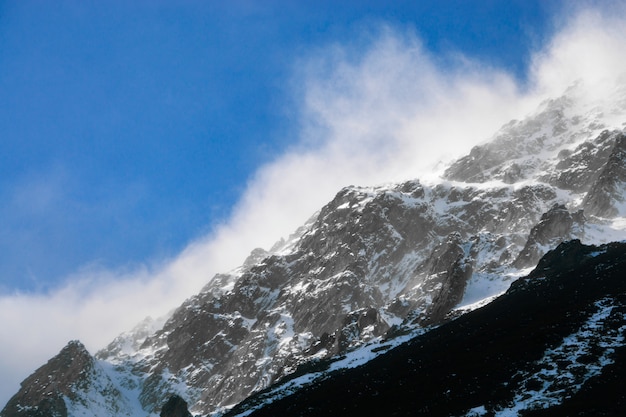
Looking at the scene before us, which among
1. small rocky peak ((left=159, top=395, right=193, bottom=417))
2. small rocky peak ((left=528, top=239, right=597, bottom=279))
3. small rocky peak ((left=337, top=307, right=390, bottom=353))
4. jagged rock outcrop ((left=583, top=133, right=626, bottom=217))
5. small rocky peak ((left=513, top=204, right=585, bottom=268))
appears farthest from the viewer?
jagged rock outcrop ((left=583, top=133, right=626, bottom=217))

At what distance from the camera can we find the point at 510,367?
4194cm

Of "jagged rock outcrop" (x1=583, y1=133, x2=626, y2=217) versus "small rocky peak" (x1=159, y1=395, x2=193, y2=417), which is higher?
"jagged rock outcrop" (x1=583, y1=133, x2=626, y2=217)

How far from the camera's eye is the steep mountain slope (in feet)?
112

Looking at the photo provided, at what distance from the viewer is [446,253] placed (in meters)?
160

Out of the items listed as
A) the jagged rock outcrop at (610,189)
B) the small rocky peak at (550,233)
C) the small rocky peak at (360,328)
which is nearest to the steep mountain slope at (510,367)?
the small rocky peak at (360,328)

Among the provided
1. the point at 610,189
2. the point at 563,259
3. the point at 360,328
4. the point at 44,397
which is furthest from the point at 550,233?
the point at 44,397

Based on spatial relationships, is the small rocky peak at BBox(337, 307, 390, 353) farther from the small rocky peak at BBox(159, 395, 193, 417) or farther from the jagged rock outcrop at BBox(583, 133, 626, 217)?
the jagged rock outcrop at BBox(583, 133, 626, 217)

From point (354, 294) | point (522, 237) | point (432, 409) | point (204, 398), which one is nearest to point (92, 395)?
point (204, 398)

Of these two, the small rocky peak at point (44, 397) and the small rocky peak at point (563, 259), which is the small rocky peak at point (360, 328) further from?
the small rocky peak at point (44, 397)

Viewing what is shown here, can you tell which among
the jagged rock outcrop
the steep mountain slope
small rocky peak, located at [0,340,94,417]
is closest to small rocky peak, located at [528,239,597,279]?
the steep mountain slope

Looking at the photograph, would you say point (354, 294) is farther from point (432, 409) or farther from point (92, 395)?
point (432, 409)

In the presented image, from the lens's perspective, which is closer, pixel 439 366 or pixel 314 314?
pixel 439 366

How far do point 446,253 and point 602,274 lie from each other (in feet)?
296

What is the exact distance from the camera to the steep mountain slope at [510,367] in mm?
34062
